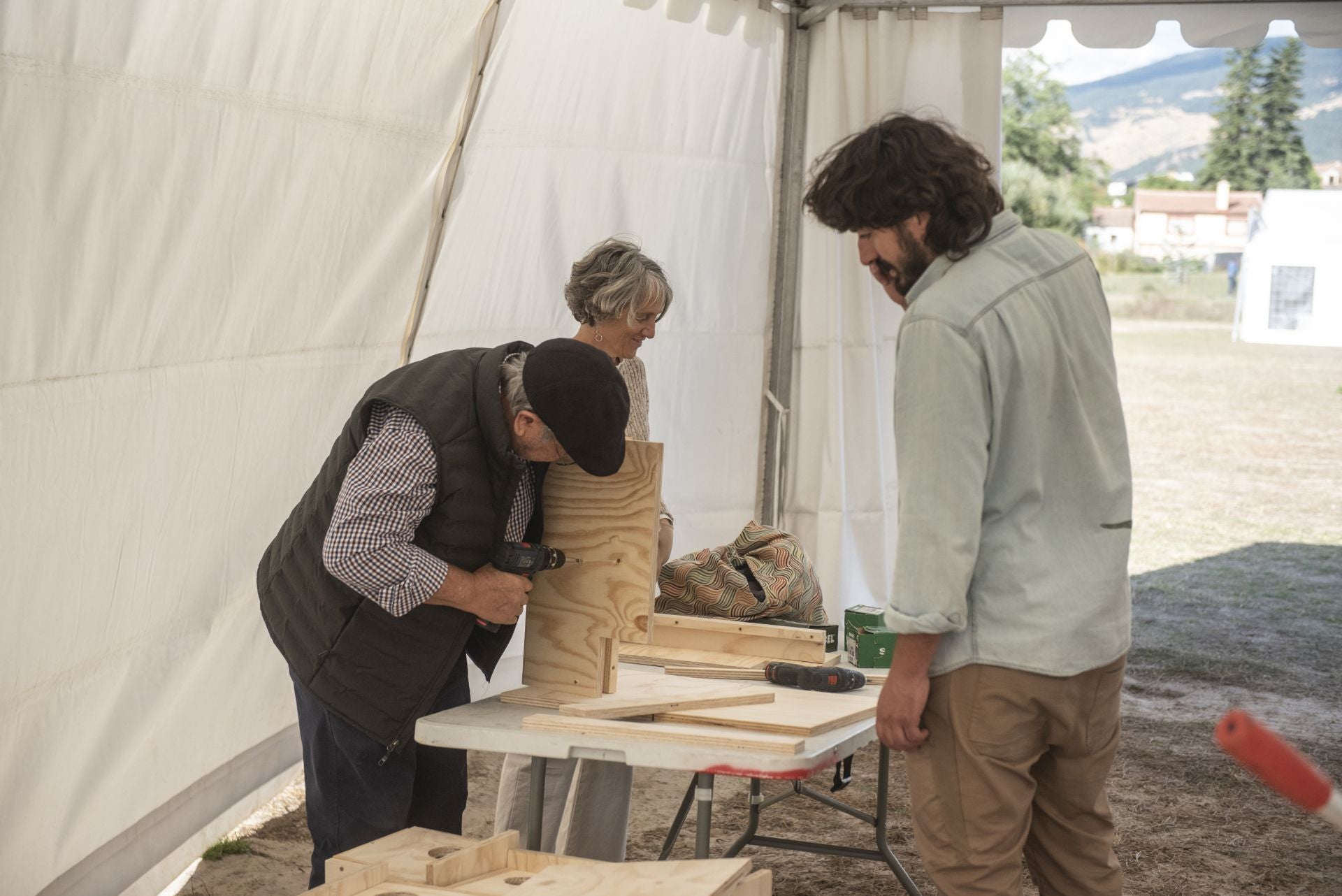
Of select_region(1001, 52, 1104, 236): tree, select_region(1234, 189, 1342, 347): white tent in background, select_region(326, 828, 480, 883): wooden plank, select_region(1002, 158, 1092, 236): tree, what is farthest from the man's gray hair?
select_region(1001, 52, 1104, 236): tree

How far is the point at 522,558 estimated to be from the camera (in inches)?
81.0

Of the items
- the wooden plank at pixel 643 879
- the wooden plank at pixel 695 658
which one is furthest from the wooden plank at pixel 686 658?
the wooden plank at pixel 643 879

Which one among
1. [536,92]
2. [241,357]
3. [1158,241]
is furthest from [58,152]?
[1158,241]

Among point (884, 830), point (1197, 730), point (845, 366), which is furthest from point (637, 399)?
point (1197, 730)

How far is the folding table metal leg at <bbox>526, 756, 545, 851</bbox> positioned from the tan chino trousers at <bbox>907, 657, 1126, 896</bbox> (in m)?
0.68

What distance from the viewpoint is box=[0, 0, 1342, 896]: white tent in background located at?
232cm

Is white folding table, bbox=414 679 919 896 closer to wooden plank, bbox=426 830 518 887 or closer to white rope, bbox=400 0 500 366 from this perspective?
wooden plank, bbox=426 830 518 887

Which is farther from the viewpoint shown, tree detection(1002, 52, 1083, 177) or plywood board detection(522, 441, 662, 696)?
tree detection(1002, 52, 1083, 177)

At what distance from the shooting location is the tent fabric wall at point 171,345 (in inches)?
88.0

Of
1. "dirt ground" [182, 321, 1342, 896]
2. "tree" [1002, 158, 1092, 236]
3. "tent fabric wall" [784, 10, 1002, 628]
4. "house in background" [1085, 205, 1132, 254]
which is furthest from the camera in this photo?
"house in background" [1085, 205, 1132, 254]

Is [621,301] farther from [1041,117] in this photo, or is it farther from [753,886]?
[1041,117]

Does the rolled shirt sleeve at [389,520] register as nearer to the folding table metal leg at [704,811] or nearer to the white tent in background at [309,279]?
the folding table metal leg at [704,811]

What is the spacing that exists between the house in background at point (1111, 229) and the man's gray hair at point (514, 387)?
951 inches

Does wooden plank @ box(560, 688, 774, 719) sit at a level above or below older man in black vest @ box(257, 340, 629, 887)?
below
